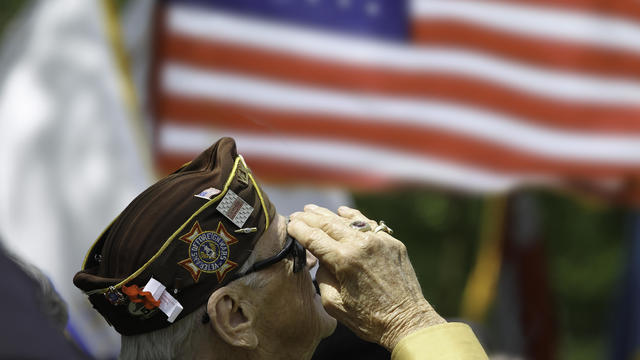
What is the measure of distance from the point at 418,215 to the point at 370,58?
763 centimetres

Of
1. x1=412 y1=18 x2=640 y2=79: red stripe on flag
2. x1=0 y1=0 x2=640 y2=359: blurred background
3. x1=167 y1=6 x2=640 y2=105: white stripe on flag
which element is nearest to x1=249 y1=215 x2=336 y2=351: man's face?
x1=0 y1=0 x2=640 y2=359: blurred background

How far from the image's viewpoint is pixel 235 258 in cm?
214

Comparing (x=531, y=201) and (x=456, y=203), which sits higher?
(x=531, y=201)

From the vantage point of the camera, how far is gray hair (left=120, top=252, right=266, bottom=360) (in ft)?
6.77

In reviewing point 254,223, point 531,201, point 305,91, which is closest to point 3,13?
point 305,91

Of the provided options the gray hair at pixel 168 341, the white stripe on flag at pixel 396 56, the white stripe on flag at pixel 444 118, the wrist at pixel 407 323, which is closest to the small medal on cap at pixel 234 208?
the gray hair at pixel 168 341

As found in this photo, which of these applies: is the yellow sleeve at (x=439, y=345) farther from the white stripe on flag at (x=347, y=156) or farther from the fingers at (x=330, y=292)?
the white stripe on flag at (x=347, y=156)

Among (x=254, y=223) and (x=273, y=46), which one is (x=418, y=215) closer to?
(x=273, y=46)

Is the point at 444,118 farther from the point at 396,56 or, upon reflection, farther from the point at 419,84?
the point at 396,56

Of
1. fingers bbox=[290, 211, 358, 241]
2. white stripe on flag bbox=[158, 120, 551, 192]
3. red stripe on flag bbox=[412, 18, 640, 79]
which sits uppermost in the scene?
red stripe on flag bbox=[412, 18, 640, 79]

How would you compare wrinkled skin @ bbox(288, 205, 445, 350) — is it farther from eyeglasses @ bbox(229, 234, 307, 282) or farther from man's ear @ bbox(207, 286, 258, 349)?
man's ear @ bbox(207, 286, 258, 349)

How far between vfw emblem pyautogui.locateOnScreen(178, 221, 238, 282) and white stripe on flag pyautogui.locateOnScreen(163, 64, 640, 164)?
4.02m

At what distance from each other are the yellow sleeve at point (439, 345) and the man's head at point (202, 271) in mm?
299

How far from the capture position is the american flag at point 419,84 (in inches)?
239
